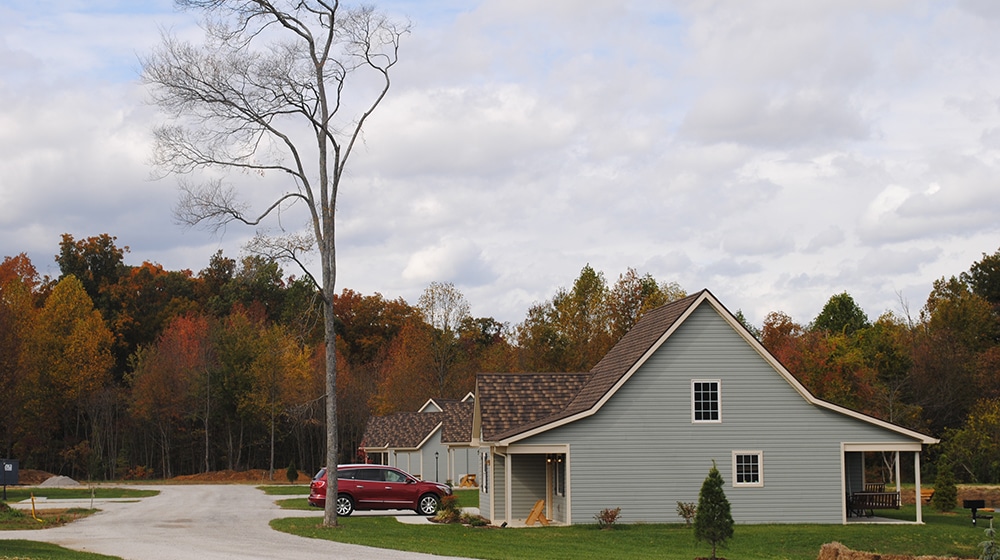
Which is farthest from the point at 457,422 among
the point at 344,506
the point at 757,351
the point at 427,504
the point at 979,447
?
the point at 757,351

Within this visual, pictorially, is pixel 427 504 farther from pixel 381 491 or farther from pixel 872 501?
pixel 872 501

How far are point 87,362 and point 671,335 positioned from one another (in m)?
52.3

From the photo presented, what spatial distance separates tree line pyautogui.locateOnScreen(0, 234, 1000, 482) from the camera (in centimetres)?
5819

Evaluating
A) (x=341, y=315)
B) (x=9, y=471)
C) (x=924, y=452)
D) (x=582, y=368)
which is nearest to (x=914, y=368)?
(x=924, y=452)

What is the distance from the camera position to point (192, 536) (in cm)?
2458

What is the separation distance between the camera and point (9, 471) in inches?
1543

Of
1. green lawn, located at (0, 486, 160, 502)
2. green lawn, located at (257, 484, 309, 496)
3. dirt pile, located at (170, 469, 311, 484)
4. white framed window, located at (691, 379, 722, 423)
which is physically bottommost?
dirt pile, located at (170, 469, 311, 484)

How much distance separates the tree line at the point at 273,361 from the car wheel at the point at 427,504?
24.6m

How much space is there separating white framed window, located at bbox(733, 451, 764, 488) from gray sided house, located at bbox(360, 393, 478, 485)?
25.4 metres

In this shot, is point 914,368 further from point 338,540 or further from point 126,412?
point 126,412

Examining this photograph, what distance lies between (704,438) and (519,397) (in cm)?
610

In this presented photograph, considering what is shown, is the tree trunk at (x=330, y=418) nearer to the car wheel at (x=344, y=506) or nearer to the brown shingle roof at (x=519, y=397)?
the brown shingle roof at (x=519, y=397)

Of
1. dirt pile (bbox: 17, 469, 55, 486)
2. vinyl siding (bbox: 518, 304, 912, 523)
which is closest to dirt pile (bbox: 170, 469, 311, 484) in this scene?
dirt pile (bbox: 17, 469, 55, 486)

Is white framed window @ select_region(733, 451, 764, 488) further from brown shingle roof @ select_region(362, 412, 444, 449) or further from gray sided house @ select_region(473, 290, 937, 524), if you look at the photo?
brown shingle roof @ select_region(362, 412, 444, 449)
